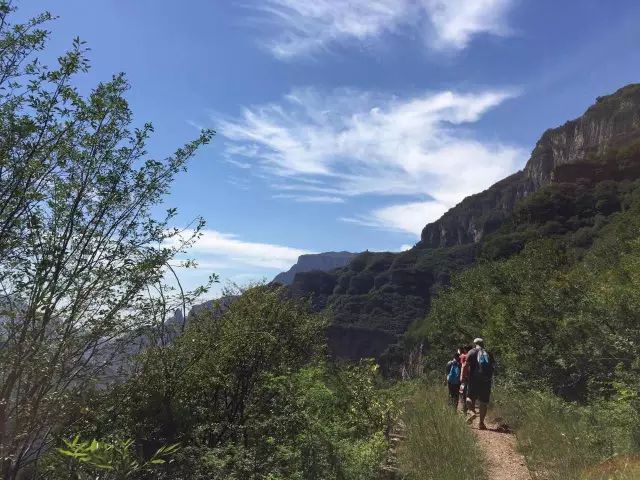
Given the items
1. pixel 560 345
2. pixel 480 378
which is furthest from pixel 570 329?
pixel 480 378

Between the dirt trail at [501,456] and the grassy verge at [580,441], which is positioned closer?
the grassy verge at [580,441]

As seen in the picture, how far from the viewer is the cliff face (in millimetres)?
91375

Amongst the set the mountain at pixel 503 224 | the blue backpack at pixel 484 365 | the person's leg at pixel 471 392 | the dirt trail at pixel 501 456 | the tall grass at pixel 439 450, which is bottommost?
the dirt trail at pixel 501 456

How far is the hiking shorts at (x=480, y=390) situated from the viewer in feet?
32.7

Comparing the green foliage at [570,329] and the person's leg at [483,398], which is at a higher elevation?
the green foliage at [570,329]

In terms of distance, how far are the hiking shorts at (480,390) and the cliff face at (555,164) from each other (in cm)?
7969

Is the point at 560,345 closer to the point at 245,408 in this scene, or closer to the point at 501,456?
the point at 501,456

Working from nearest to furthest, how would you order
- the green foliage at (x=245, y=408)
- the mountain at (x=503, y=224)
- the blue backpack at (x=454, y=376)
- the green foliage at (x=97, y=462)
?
the green foliage at (x=97, y=462)
the green foliage at (x=245, y=408)
the blue backpack at (x=454, y=376)
the mountain at (x=503, y=224)

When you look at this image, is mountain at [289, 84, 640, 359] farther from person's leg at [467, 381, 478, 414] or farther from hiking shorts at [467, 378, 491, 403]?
hiking shorts at [467, 378, 491, 403]

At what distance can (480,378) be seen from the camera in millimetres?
10125

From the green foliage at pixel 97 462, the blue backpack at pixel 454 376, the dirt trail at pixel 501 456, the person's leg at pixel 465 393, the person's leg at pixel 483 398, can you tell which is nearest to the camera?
the green foliage at pixel 97 462

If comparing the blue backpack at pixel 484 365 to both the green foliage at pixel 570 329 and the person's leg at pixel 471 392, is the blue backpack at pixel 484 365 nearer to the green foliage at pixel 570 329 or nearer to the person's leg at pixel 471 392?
the person's leg at pixel 471 392

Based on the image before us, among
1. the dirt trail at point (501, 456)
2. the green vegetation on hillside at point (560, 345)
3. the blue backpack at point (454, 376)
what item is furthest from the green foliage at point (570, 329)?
the dirt trail at point (501, 456)

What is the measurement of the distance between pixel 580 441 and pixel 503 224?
84.1 meters
